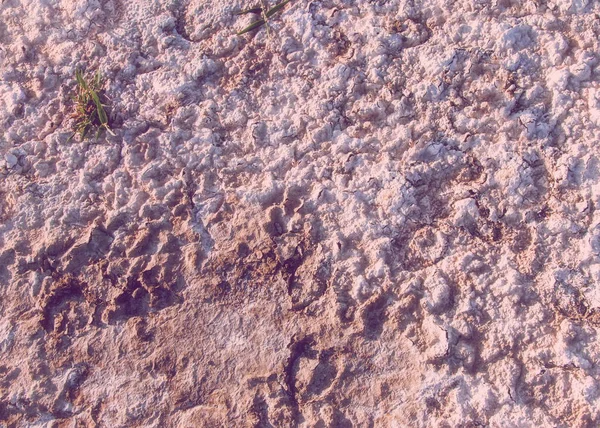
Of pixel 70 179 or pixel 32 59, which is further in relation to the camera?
pixel 32 59

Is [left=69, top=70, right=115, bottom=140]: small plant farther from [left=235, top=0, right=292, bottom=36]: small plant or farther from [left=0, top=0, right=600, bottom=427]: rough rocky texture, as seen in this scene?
[left=235, top=0, right=292, bottom=36]: small plant

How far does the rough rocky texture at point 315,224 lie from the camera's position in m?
1.47

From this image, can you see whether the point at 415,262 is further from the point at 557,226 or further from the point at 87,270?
the point at 87,270

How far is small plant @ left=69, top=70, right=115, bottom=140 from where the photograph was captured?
1.80 metres

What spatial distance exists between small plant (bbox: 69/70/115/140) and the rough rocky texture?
0.14ft

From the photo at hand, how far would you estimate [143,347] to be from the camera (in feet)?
5.14

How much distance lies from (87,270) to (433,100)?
3.74 feet

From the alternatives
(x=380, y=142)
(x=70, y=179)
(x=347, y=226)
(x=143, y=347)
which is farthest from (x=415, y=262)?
(x=70, y=179)

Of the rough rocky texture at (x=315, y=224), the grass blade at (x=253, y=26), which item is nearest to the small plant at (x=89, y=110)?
the rough rocky texture at (x=315, y=224)

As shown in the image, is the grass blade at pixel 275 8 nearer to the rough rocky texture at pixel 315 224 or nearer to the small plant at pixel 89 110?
the rough rocky texture at pixel 315 224

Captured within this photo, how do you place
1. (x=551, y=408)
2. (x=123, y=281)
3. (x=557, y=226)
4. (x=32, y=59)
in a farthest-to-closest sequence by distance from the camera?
(x=32, y=59) → (x=123, y=281) → (x=557, y=226) → (x=551, y=408)

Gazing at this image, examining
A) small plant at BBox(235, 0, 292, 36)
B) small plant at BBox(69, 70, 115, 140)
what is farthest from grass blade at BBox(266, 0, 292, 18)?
small plant at BBox(69, 70, 115, 140)

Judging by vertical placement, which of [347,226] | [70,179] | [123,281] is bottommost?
[347,226]

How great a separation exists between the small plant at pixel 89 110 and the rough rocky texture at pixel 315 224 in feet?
0.14
